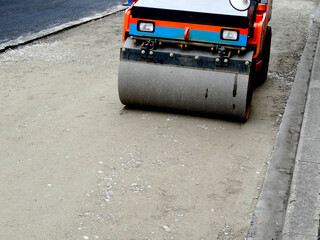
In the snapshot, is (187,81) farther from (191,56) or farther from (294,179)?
(294,179)

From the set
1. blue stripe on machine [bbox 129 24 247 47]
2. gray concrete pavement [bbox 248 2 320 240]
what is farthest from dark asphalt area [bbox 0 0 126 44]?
gray concrete pavement [bbox 248 2 320 240]

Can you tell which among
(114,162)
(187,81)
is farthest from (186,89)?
(114,162)

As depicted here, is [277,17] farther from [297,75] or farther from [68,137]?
[68,137]

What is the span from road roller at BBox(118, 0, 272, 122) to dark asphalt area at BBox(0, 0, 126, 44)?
15.6 ft

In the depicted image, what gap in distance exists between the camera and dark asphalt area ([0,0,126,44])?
Result: 37.7 feet

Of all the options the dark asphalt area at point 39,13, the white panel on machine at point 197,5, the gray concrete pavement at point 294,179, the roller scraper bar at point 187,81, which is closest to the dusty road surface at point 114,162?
the gray concrete pavement at point 294,179

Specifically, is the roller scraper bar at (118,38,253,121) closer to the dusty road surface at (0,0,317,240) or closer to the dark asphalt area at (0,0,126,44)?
the dusty road surface at (0,0,317,240)

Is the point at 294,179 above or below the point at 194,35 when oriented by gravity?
below

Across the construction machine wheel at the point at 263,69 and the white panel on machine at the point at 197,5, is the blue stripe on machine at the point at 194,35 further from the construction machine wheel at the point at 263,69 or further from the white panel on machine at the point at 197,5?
the construction machine wheel at the point at 263,69

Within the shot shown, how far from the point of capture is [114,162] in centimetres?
543

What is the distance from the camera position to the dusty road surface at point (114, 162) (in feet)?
14.4

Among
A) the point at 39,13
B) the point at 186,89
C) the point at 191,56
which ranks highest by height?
the point at 191,56

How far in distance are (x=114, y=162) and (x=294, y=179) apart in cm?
183

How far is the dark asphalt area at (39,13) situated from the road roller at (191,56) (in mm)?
4770
